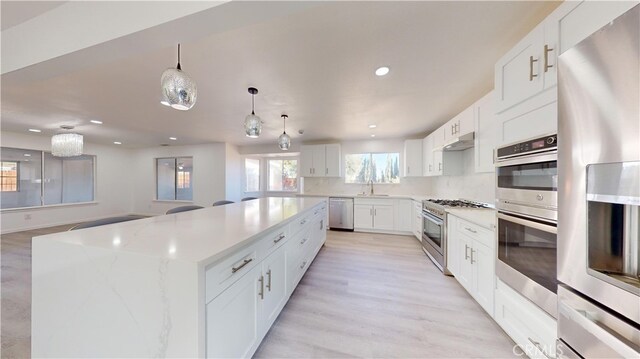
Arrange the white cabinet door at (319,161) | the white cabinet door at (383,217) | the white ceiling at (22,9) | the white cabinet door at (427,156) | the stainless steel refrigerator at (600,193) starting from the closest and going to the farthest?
the stainless steel refrigerator at (600,193) < the white ceiling at (22,9) < the white cabinet door at (427,156) < the white cabinet door at (383,217) < the white cabinet door at (319,161)

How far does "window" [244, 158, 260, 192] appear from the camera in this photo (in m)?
6.77

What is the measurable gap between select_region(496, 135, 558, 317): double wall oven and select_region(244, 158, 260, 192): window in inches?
253

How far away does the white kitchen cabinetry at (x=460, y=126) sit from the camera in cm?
252

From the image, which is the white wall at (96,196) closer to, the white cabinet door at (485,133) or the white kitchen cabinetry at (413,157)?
the white kitchen cabinetry at (413,157)

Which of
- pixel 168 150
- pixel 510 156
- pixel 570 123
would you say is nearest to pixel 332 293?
pixel 510 156

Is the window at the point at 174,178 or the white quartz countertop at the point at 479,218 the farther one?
the window at the point at 174,178

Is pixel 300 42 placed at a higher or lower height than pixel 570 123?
higher

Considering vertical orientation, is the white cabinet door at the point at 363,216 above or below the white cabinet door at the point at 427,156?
below

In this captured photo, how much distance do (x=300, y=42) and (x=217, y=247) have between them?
1.55m

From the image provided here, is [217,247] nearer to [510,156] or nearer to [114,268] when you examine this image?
[114,268]

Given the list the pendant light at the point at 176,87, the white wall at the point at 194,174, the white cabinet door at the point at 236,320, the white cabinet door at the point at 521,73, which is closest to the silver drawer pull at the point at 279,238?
the white cabinet door at the point at 236,320

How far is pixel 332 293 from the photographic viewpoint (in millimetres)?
2172

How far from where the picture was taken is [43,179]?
5.22 meters

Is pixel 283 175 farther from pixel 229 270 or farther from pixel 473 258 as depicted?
pixel 229 270
